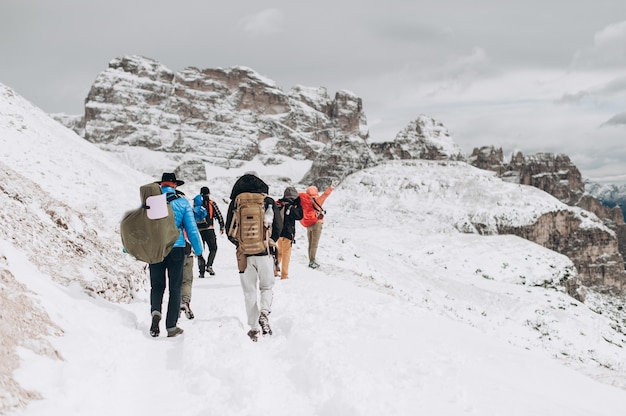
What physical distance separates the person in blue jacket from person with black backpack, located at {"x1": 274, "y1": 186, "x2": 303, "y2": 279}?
3.06 m

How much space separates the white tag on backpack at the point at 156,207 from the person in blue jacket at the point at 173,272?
44 centimetres

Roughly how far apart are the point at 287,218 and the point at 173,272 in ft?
13.8

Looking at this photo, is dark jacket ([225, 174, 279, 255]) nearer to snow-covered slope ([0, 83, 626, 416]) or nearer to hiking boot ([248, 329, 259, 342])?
hiking boot ([248, 329, 259, 342])

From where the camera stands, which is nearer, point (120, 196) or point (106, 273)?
point (106, 273)

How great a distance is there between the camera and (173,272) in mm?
5762

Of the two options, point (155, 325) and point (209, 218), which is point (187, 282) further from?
point (209, 218)

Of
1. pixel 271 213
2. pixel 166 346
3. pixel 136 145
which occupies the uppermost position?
pixel 136 145

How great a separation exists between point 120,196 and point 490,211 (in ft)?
193

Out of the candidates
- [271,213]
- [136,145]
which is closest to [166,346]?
[271,213]

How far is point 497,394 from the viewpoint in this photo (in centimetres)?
359

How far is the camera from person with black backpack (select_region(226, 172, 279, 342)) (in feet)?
18.7

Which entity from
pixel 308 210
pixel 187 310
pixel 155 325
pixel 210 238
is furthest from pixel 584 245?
pixel 155 325

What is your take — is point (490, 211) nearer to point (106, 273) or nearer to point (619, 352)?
point (619, 352)

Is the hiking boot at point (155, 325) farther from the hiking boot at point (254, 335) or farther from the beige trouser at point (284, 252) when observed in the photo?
the beige trouser at point (284, 252)
